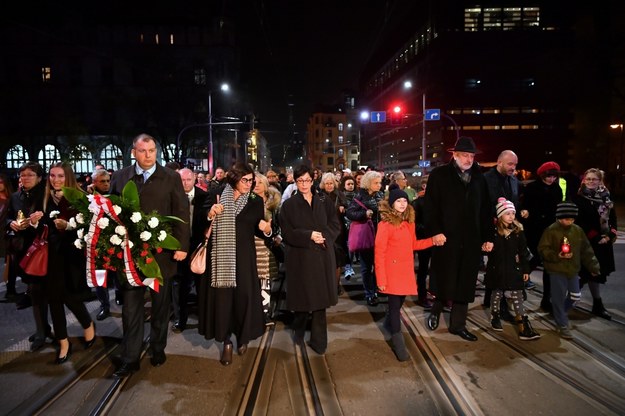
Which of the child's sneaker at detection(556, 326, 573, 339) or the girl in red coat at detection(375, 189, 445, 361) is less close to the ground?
the girl in red coat at detection(375, 189, 445, 361)

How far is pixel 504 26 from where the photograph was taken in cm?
6312

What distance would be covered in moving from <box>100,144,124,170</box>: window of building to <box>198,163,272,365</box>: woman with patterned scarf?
49.9 m

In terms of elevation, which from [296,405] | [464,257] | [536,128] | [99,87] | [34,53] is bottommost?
[296,405]

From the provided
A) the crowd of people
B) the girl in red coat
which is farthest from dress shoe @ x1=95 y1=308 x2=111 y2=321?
the girl in red coat

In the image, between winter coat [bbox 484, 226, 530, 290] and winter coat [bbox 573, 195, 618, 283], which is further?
winter coat [bbox 573, 195, 618, 283]

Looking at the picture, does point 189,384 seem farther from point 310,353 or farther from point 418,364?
point 418,364

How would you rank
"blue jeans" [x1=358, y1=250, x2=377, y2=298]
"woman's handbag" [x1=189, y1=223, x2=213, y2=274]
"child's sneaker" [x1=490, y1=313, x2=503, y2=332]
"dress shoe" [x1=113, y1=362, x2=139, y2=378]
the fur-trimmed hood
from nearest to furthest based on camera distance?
A: "dress shoe" [x1=113, y1=362, x2=139, y2=378] < "woman's handbag" [x1=189, y1=223, x2=213, y2=274] < the fur-trimmed hood < "child's sneaker" [x1=490, y1=313, x2=503, y2=332] < "blue jeans" [x1=358, y1=250, x2=377, y2=298]

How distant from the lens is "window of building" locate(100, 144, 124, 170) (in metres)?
51.2

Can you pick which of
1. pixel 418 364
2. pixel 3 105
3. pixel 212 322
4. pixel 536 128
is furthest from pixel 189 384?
pixel 536 128

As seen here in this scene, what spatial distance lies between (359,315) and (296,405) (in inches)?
113

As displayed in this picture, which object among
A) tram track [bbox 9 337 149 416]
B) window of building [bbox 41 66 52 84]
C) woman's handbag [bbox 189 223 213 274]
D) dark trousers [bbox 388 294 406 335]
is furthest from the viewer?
window of building [bbox 41 66 52 84]

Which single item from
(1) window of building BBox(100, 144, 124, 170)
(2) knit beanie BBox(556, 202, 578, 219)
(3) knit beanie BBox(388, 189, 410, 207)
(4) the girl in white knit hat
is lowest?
(4) the girl in white knit hat

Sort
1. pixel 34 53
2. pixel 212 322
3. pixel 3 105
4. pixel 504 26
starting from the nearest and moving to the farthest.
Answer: pixel 212 322, pixel 3 105, pixel 34 53, pixel 504 26

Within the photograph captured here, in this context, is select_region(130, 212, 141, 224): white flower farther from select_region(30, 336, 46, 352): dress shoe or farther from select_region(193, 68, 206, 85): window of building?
select_region(193, 68, 206, 85): window of building
